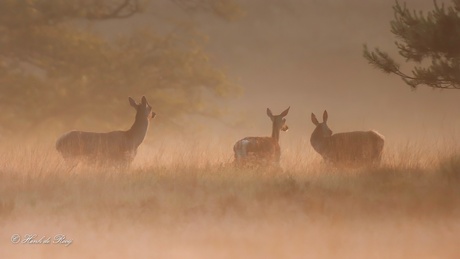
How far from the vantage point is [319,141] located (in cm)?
605

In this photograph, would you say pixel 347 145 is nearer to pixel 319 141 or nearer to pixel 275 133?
pixel 319 141

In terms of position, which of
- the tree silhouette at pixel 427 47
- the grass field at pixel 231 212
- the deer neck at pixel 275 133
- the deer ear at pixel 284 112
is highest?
the tree silhouette at pixel 427 47

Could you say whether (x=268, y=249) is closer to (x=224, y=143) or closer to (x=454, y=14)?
(x=224, y=143)

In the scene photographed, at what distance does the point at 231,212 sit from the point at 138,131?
144 cm

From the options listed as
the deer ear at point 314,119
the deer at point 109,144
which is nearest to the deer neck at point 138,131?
the deer at point 109,144

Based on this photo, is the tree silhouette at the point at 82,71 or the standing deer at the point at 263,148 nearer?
the standing deer at the point at 263,148

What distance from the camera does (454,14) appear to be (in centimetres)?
569

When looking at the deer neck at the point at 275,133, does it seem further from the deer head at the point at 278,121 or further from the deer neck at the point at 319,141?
the deer neck at the point at 319,141

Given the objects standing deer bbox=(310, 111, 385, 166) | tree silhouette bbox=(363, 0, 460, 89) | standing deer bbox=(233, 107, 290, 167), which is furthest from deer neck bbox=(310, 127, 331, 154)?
tree silhouette bbox=(363, 0, 460, 89)

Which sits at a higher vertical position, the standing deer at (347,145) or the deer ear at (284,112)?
the deer ear at (284,112)

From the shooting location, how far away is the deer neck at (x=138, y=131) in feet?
20.3

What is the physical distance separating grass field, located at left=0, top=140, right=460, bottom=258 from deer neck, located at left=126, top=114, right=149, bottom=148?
61 cm

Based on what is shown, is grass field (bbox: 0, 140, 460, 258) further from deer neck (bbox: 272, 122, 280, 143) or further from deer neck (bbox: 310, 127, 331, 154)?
deer neck (bbox: 272, 122, 280, 143)

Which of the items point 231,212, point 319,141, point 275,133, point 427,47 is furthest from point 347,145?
point 231,212
